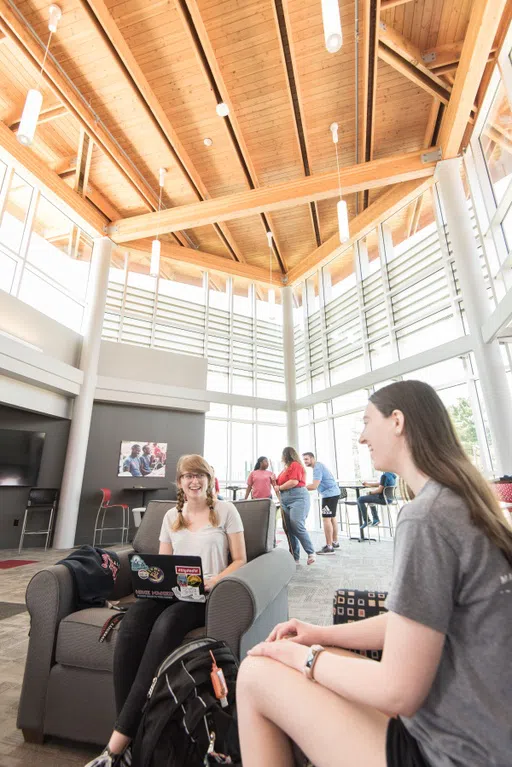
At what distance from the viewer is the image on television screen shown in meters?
7.55

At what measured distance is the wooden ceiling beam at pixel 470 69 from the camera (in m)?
4.42

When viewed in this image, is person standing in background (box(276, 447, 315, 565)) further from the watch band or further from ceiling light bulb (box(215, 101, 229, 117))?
ceiling light bulb (box(215, 101, 229, 117))

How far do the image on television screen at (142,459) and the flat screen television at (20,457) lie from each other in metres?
1.52

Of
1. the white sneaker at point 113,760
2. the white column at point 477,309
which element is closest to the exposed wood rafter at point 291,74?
the white column at point 477,309

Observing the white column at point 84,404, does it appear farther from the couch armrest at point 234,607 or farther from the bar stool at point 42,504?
the couch armrest at point 234,607

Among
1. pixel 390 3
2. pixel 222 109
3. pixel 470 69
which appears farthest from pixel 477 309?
pixel 222 109

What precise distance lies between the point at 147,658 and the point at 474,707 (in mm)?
1205

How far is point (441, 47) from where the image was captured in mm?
5363

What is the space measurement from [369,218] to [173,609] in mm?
8845

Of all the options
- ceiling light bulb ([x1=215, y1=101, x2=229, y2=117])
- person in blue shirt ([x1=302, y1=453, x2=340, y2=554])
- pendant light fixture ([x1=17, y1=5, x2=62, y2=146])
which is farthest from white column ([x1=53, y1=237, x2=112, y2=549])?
pendant light fixture ([x1=17, y1=5, x2=62, y2=146])

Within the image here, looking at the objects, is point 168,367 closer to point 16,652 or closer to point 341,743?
point 16,652

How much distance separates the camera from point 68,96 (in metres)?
5.57

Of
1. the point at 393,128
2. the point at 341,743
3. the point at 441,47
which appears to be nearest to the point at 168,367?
the point at 393,128

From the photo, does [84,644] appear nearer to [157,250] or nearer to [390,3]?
[157,250]
